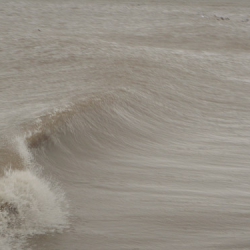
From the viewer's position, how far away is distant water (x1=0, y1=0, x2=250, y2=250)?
3238 millimetres

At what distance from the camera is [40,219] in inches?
126

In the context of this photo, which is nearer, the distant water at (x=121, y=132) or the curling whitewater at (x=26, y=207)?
the curling whitewater at (x=26, y=207)

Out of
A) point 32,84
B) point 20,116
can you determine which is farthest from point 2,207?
point 32,84

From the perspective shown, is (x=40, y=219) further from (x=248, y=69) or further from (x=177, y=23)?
(x=177, y=23)

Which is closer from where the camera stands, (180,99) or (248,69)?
(180,99)

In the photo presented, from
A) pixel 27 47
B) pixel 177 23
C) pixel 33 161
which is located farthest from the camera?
pixel 177 23

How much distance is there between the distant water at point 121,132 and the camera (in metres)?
3.24

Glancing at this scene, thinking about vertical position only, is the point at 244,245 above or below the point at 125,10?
below

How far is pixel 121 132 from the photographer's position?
5.00m

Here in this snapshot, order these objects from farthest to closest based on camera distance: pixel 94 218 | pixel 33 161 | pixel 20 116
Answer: pixel 20 116, pixel 33 161, pixel 94 218

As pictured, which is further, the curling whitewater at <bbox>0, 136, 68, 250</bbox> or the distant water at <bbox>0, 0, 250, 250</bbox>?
the distant water at <bbox>0, 0, 250, 250</bbox>

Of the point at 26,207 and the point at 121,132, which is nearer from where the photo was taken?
the point at 26,207

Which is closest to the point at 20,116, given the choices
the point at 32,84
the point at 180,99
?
the point at 32,84

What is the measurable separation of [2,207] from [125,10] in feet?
24.6
